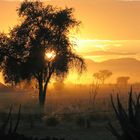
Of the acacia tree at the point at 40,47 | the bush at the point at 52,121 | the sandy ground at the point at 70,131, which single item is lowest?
the sandy ground at the point at 70,131

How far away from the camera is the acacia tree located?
49750mm

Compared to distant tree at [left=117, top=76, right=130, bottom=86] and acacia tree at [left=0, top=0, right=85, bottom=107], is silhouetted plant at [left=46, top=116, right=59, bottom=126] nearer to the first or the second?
acacia tree at [left=0, top=0, right=85, bottom=107]

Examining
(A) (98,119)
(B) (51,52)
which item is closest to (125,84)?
(B) (51,52)

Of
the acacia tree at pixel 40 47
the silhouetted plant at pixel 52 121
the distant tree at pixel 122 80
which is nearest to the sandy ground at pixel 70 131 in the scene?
the silhouetted plant at pixel 52 121

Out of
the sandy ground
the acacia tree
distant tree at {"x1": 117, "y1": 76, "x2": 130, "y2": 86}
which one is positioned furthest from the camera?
distant tree at {"x1": 117, "y1": 76, "x2": 130, "y2": 86}

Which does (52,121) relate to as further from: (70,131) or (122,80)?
(122,80)

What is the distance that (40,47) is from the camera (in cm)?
5025

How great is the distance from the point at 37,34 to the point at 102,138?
27.0 m

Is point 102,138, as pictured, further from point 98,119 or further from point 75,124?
point 98,119

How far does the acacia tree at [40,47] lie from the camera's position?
4975cm

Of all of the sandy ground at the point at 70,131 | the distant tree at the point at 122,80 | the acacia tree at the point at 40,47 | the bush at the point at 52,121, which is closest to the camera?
the sandy ground at the point at 70,131

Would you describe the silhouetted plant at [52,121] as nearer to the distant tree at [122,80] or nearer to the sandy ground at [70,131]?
the sandy ground at [70,131]

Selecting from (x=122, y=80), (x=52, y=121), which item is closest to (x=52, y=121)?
(x=52, y=121)

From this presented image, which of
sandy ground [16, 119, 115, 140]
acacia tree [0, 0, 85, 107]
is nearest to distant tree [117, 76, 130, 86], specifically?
acacia tree [0, 0, 85, 107]
